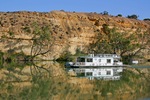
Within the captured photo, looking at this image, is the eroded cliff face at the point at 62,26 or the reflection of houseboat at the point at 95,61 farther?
the eroded cliff face at the point at 62,26

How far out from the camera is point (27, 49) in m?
68.9

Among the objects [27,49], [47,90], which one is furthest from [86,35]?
[47,90]

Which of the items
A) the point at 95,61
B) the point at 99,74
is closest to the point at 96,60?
the point at 95,61

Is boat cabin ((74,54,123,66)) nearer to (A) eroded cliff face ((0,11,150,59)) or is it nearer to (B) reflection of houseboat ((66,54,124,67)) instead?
(B) reflection of houseboat ((66,54,124,67))

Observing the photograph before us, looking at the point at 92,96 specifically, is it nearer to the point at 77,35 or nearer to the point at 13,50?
the point at 13,50

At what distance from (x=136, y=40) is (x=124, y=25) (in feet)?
31.4

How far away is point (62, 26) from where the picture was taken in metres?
78.8

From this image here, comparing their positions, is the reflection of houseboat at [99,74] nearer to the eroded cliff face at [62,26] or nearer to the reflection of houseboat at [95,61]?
the reflection of houseboat at [95,61]

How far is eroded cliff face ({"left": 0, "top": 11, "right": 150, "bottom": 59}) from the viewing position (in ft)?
228

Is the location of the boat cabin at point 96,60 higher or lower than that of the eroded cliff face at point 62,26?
lower

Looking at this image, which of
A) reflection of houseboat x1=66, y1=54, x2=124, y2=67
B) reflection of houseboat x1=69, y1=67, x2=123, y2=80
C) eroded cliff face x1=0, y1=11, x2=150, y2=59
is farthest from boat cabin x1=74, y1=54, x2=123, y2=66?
eroded cliff face x1=0, y1=11, x2=150, y2=59

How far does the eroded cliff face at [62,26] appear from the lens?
69.6m

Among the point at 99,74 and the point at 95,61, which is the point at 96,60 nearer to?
the point at 95,61

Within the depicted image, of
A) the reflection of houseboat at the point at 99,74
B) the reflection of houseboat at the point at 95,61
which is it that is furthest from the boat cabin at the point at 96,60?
the reflection of houseboat at the point at 99,74
